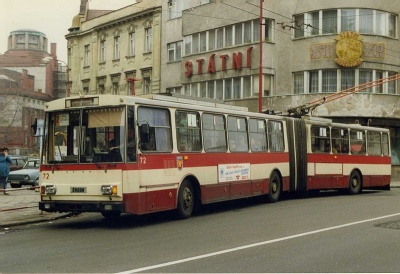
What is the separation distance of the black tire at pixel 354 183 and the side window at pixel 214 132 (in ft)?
29.1

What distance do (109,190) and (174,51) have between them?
3195cm

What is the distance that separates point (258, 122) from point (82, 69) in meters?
38.6

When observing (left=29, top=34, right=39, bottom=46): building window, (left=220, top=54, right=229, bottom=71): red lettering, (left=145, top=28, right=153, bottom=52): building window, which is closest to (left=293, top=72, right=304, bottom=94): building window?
(left=220, top=54, right=229, bottom=71): red lettering

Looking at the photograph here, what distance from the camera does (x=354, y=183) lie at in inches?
920

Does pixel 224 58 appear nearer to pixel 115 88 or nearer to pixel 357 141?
pixel 115 88

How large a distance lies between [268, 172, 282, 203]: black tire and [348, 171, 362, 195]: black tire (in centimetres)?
493

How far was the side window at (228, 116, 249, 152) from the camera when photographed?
16.3 m

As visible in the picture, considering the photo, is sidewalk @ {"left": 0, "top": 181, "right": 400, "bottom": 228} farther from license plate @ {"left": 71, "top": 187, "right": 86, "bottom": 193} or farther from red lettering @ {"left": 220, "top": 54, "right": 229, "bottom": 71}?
red lettering @ {"left": 220, "top": 54, "right": 229, "bottom": 71}

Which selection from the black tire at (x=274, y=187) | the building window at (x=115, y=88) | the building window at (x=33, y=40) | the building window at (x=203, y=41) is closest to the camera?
the black tire at (x=274, y=187)

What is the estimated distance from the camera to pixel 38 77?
104m

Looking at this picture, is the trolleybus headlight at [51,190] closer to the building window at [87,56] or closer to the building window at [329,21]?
the building window at [329,21]

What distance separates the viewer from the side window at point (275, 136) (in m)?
18.7

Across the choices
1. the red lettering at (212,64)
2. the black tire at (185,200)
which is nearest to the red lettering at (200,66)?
the red lettering at (212,64)

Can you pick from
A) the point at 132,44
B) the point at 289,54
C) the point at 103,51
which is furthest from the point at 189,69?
the point at 103,51
